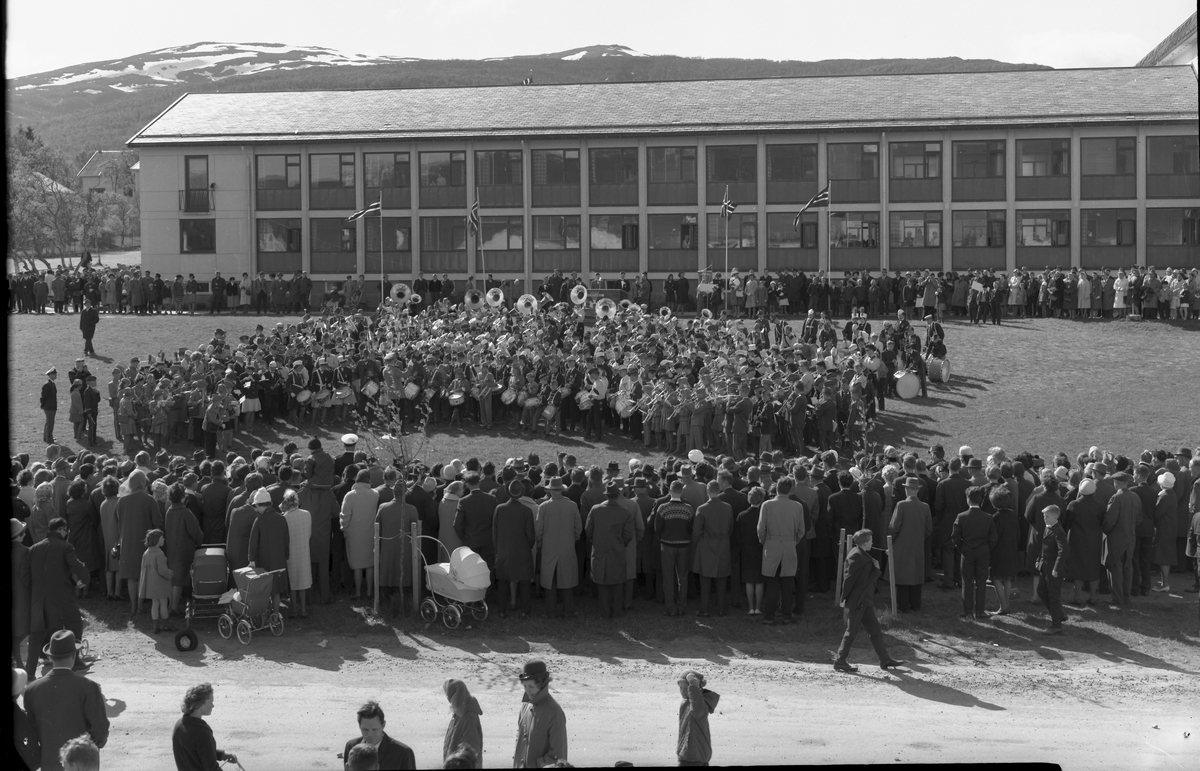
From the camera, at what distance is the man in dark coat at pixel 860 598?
13.1m

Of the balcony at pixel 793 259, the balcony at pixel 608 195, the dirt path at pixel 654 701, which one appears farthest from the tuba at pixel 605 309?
the dirt path at pixel 654 701

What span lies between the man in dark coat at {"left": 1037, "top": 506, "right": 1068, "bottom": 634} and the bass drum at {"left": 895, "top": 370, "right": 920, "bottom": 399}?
12.0 meters

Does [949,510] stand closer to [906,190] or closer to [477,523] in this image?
[477,523]

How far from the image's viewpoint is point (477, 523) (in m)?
15.0

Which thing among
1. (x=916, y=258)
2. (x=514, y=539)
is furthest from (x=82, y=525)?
(x=916, y=258)

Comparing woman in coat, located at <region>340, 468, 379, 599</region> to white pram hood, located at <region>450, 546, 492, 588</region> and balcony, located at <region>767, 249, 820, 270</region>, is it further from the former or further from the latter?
balcony, located at <region>767, 249, 820, 270</region>

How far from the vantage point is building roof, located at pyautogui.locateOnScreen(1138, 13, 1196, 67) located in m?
55.4

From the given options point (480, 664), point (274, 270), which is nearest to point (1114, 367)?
point (480, 664)

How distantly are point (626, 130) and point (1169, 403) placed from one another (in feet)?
80.1

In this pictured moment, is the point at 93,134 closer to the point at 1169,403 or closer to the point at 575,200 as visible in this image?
the point at 575,200

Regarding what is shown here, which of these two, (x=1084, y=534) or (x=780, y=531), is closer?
(x=780, y=531)

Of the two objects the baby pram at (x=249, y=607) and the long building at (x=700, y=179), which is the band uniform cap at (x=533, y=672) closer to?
the baby pram at (x=249, y=607)

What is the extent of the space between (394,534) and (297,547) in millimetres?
1104

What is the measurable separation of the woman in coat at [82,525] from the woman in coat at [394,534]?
3.41 m
